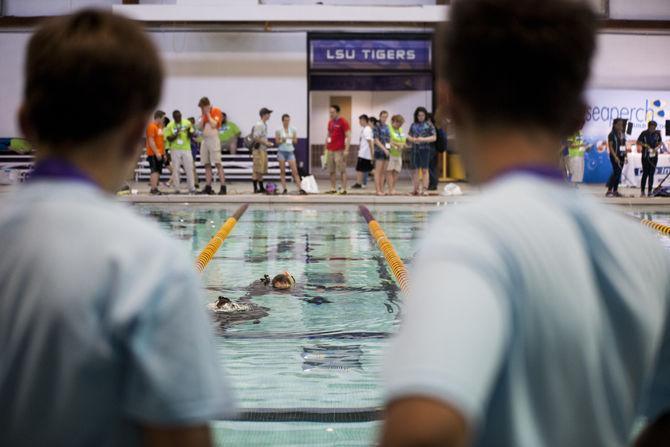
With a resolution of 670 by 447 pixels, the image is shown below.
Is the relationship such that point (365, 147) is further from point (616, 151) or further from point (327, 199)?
point (616, 151)

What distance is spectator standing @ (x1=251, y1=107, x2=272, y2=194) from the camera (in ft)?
57.5

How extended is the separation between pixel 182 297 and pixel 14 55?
2440 cm

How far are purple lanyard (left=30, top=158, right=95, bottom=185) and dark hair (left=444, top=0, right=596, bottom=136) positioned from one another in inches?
21.9

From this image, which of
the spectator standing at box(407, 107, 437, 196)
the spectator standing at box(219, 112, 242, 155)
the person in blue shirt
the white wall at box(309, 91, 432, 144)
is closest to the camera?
the spectator standing at box(407, 107, 437, 196)

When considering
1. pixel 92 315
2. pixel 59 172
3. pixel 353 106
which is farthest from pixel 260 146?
pixel 92 315

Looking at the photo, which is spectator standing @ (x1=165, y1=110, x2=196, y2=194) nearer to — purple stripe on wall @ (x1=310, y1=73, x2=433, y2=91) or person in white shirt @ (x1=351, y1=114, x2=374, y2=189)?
person in white shirt @ (x1=351, y1=114, x2=374, y2=189)

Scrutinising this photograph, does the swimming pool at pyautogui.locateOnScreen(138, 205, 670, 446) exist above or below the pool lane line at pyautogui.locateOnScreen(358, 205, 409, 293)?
below

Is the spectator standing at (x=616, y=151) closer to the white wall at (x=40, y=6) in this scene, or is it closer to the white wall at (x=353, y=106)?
the white wall at (x=353, y=106)

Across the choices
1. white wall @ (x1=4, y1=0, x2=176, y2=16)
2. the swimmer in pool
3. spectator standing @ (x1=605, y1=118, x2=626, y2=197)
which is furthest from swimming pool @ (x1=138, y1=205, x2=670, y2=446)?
white wall @ (x1=4, y1=0, x2=176, y2=16)

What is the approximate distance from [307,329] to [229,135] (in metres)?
17.4

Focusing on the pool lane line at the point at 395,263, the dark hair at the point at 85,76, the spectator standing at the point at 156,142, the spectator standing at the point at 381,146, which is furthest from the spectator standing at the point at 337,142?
the dark hair at the point at 85,76

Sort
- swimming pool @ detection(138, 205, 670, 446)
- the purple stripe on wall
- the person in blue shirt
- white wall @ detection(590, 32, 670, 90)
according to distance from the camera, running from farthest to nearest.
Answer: the purple stripe on wall < white wall @ detection(590, 32, 670, 90) < the person in blue shirt < swimming pool @ detection(138, 205, 670, 446)

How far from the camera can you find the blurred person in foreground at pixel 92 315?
3.97ft

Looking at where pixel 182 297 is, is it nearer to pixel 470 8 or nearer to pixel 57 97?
pixel 57 97
